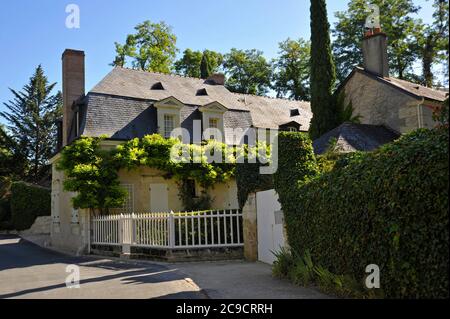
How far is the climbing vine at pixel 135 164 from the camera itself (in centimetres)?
1691

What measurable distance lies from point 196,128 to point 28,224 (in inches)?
626

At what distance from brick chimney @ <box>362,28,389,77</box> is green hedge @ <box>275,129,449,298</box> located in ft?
49.3

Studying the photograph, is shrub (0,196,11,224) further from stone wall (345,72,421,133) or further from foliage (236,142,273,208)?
stone wall (345,72,421,133)

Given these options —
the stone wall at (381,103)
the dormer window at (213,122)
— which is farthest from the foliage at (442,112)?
the dormer window at (213,122)

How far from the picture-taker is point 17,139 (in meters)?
42.4

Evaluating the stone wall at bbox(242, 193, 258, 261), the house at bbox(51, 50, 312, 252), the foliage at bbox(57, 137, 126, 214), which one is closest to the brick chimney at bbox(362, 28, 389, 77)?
the house at bbox(51, 50, 312, 252)

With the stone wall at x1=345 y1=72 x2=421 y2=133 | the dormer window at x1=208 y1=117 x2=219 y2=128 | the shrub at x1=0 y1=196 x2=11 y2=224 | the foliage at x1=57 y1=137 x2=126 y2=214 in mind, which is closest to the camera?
the foliage at x1=57 y1=137 x2=126 y2=214

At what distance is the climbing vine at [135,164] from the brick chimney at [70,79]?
14.8 feet

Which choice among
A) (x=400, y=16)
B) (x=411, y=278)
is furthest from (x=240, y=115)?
(x=400, y=16)

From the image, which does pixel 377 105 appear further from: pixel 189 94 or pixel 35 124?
pixel 35 124

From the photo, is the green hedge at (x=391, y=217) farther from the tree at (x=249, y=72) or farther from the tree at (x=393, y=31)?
the tree at (x=249, y=72)

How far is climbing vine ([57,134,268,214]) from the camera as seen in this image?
16.9 m

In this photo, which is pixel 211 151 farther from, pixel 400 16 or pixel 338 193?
pixel 400 16

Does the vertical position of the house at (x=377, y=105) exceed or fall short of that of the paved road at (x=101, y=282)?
it exceeds it
